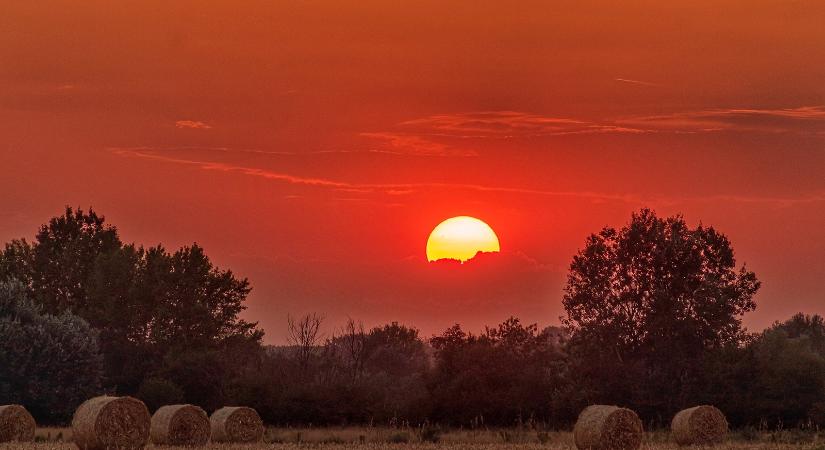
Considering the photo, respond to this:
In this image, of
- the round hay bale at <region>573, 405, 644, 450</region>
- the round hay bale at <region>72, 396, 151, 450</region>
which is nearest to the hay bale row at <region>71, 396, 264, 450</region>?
the round hay bale at <region>72, 396, 151, 450</region>

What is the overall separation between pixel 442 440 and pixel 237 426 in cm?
789

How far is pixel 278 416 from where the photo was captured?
2437 inches

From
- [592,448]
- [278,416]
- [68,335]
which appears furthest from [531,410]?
[68,335]

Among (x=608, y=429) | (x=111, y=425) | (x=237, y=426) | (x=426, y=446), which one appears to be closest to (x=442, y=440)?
(x=426, y=446)

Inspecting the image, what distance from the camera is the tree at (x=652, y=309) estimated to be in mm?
61375

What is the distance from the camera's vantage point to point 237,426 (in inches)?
1885

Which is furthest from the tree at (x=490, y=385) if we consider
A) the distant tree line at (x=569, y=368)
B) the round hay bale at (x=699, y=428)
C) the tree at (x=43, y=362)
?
the tree at (x=43, y=362)

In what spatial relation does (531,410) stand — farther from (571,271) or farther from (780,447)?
(780,447)

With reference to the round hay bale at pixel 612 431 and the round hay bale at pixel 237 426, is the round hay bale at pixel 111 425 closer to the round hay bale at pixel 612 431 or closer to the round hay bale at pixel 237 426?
the round hay bale at pixel 237 426

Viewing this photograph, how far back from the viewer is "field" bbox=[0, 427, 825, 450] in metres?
43.5

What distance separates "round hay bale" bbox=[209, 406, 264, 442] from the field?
2.62 feet

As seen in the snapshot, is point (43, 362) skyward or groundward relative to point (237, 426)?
skyward

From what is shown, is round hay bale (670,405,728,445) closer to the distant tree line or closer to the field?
the field

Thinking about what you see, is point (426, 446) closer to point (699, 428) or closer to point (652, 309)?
point (699, 428)
